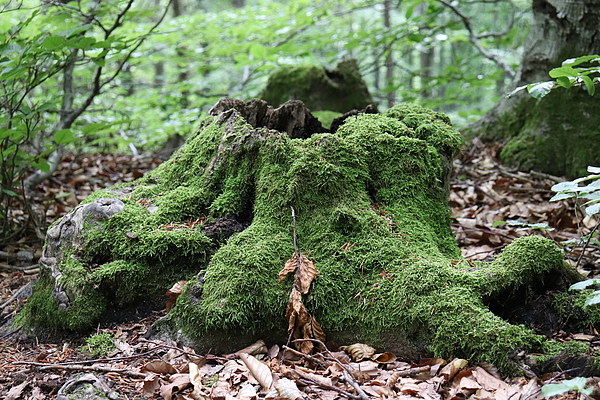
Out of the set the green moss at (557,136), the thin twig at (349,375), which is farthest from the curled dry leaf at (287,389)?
the green moss at (557,136)

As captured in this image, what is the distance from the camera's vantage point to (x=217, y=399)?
184 cm

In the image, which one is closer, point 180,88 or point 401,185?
point 401,185

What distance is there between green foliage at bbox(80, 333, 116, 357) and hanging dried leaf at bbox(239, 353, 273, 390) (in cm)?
81

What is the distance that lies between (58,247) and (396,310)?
219 cm

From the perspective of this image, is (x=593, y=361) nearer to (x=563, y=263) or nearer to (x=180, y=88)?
(x=563, y=263)

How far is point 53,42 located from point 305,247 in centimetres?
238

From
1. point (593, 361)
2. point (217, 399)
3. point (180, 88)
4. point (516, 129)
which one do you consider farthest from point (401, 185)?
point (180, 88)

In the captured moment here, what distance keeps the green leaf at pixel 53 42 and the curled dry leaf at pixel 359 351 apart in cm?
290

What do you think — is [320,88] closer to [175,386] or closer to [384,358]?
[384,358]

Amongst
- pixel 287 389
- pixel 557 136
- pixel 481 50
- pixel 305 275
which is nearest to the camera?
pixel 287 389

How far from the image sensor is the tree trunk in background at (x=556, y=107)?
482 centimetres

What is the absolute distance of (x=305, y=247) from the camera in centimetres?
252

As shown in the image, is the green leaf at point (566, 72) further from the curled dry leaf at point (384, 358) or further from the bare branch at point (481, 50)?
the bare branch at point (481, 50)

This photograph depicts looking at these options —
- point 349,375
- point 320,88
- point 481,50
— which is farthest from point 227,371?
point 481,50
